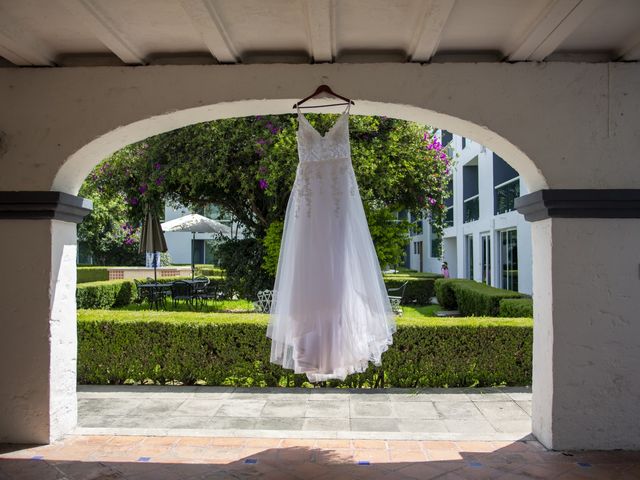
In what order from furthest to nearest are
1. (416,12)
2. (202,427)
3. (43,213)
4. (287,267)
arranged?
(202,427)
(43,213)
(287,267)
(416,12)

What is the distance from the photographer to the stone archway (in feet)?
12.3

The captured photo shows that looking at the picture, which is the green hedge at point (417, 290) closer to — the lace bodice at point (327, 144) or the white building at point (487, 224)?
the white building at point (487, 224)

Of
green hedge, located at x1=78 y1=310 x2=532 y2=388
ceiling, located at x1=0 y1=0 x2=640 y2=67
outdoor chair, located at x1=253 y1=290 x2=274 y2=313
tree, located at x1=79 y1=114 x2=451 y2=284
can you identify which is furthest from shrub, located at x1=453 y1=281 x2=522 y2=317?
ceiling, located at x1=0 y1=0 x2=640 y2=67

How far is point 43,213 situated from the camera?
387cm

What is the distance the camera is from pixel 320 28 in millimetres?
3227

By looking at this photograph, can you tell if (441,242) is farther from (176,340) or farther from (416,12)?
(416,12)

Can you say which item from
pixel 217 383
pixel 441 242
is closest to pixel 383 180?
pixel 217 383

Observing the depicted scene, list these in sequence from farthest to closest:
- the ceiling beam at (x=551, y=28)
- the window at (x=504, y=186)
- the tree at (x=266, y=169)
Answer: the window at (x=504, y=186), the tree at (x=266, y=169), the ceiling beam at (x=551, y=28)

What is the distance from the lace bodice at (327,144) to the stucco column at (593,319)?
1409 mm

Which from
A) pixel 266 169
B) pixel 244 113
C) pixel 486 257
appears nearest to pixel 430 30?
pixel 244 113

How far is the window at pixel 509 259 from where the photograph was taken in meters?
12.7

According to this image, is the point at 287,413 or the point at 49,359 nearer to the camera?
the point at 49,359

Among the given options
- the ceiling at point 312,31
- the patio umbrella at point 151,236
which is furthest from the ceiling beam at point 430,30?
the patio umbrella at point 151,236

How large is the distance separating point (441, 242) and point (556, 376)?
59.9 feet
